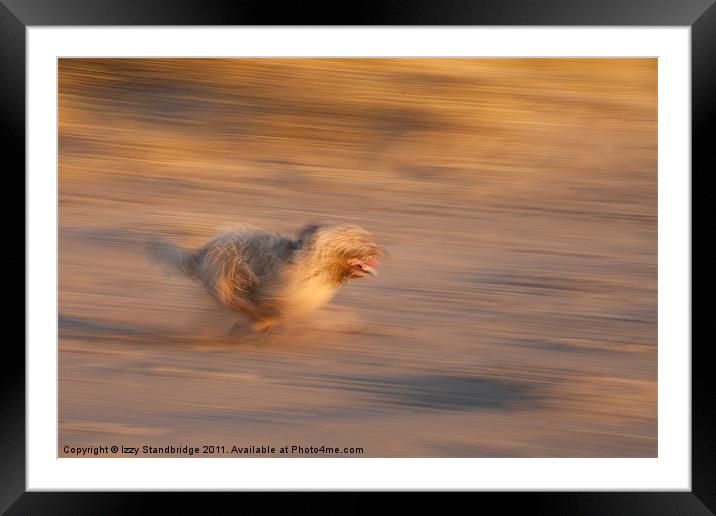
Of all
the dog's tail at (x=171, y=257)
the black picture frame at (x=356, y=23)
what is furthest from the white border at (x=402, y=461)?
the dog's tail at (x=171, y=257)

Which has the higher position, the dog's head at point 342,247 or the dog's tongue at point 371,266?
the dog's head at point 342,247

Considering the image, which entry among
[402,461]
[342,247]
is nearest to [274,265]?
[342,247]

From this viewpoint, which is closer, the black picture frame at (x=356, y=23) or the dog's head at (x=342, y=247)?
the black picture frame at (x=356, y=23)

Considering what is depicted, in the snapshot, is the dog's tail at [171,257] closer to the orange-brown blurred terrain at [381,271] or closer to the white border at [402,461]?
the orange-brown blurred terrain at [381,271]

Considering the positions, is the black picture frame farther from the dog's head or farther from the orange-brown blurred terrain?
the dog's head

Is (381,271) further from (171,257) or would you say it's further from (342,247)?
(171,257)

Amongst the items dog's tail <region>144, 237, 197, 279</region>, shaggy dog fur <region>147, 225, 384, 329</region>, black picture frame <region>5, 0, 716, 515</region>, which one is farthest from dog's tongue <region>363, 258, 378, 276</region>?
black picture frame <region>5, 0, 716, 515</region>
